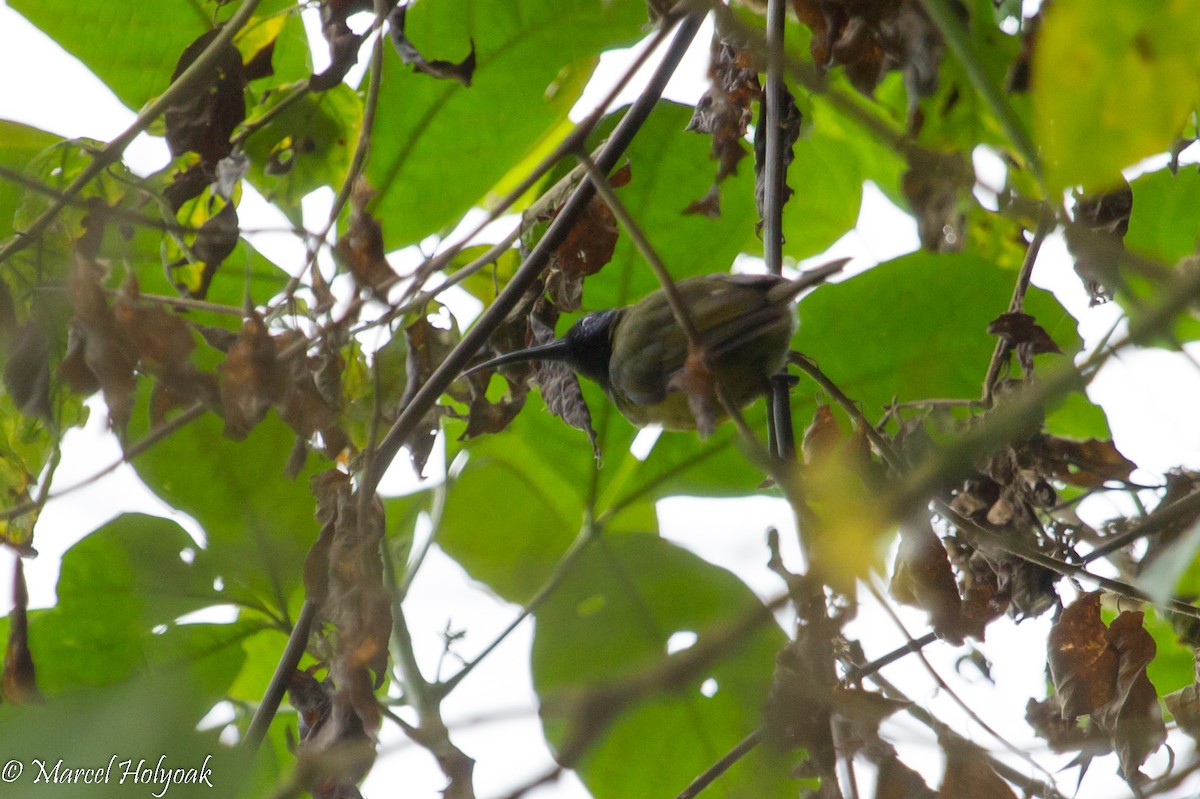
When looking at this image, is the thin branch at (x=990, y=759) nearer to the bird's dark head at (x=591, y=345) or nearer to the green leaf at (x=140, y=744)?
the green leaf at (x=140, y=744)

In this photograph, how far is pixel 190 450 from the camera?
1.70 meters

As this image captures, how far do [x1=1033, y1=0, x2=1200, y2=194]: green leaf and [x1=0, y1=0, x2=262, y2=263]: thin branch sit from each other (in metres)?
1.10

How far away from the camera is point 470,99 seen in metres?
1.76

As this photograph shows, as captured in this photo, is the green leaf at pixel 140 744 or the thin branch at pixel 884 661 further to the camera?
the thin branch at pixel 884 661

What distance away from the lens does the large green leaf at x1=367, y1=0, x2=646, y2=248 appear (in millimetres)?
1702

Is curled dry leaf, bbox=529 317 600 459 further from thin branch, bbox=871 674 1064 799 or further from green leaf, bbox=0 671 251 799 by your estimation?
green leaf, bbox=0 671 251 799

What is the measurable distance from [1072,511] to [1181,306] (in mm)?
1450

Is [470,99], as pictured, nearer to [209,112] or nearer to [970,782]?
[209,112]

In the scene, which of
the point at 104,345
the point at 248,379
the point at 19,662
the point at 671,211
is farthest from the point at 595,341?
the point at 19,662

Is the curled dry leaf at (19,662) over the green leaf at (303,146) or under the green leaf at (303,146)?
under

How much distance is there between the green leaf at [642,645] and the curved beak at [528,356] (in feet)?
1.34

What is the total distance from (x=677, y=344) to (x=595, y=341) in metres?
0.15

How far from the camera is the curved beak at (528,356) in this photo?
151 centimetres

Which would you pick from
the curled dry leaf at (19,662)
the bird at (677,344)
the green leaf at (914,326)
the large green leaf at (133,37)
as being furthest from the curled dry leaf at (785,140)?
the curled dry leaf at (19,662)
